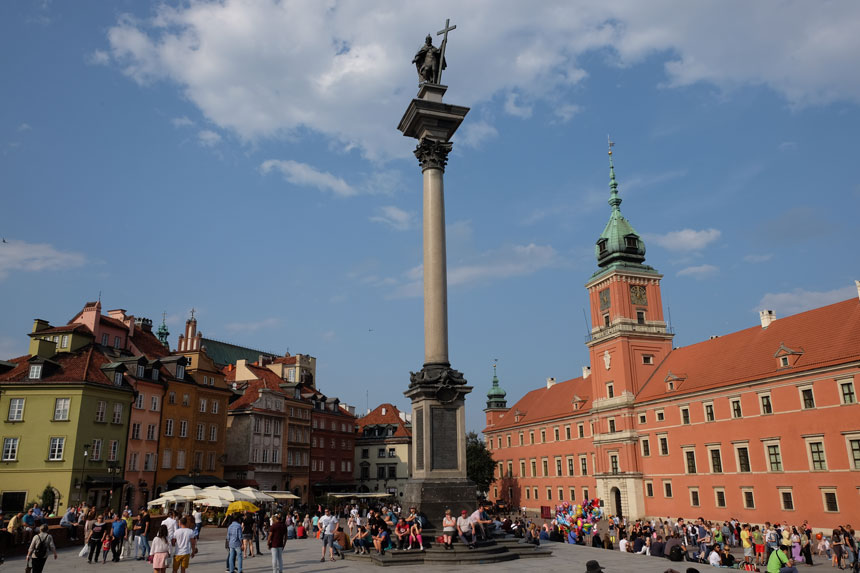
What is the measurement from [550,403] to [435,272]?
6391 cm

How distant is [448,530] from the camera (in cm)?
1717

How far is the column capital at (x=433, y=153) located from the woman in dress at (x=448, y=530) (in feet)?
37.1

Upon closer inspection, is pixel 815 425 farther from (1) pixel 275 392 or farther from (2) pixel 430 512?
(1) pixel 275 392

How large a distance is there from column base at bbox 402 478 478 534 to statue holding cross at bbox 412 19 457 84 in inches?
543

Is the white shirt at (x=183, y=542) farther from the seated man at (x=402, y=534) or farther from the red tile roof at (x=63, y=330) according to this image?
→ the red tile roof at (x=63, y=330)

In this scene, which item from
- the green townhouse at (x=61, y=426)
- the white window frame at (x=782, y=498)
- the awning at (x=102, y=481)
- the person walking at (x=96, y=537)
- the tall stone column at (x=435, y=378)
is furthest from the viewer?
the white window frame at (x=782, y=498)

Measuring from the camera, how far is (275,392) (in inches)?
2472

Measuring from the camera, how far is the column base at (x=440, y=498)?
729 inches

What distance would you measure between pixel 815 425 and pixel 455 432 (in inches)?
1270

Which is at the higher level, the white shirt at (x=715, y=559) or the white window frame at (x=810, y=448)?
the white window frame at (x=810, y=448)

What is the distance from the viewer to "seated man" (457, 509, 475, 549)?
56.8 ft

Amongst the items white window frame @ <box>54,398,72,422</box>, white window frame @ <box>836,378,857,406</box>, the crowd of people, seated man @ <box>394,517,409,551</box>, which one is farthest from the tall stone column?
white window frame @ <box>836,378,857,406</box>

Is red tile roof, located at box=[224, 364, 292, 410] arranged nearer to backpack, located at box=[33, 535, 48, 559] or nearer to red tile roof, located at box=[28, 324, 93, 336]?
red tile roof, located at box=[28, 324, 93, 336]

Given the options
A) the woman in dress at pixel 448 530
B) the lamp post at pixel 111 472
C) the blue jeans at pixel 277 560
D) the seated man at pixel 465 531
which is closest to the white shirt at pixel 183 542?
the blue jeans at pixel 277 560
